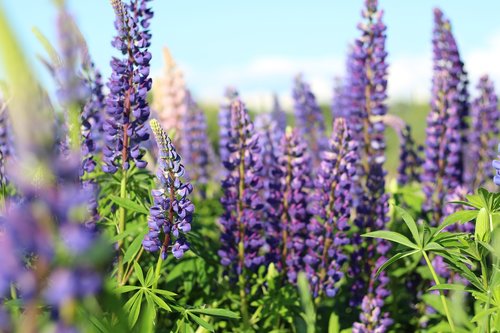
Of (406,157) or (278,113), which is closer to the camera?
(406,157)

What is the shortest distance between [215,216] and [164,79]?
123 inches

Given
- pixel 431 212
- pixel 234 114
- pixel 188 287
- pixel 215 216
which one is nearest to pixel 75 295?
pixel 188 287

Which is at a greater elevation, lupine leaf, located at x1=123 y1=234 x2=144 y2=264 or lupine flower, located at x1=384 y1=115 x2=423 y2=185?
lupine flower, located at x1=384 y1=115 x2=423 y2=185

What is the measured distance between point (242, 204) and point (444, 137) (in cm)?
208

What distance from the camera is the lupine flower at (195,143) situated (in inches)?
284

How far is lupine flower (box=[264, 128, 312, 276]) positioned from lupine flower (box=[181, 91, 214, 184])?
3.17 metres

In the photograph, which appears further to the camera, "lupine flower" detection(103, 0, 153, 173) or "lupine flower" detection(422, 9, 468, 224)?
"lupine flower" detection(422, 9, 468, 224)

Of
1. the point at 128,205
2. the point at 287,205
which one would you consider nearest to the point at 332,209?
the point at 287,205

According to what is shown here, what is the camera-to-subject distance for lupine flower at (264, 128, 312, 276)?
12.8 ft

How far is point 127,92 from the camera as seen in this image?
10.1ft

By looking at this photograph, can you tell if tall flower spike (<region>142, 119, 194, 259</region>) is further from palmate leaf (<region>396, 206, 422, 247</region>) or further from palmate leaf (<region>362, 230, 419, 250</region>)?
palmate leaf (<region>396, 206, 422, 247</region>)

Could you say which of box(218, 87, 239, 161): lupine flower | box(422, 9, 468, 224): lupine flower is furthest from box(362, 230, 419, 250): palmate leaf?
box(218, 87, 239, 161): lupine flower

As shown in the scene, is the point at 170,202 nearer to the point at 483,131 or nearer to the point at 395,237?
the point at 395,237

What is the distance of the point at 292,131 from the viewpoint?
4133mm
